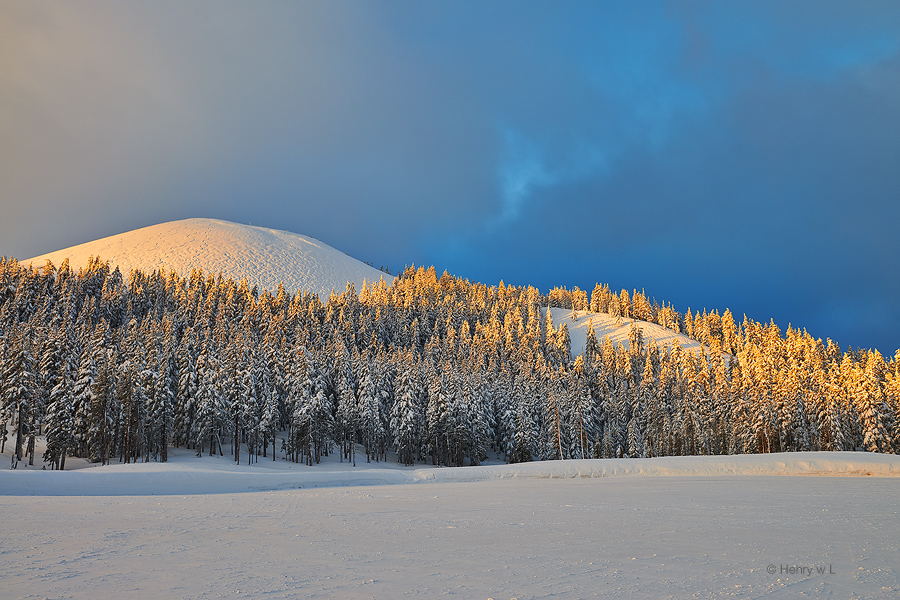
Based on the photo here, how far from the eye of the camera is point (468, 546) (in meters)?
10.7

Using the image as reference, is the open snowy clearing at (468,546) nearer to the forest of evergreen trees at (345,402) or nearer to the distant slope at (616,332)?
the forest of evergreen trees at (345,402)

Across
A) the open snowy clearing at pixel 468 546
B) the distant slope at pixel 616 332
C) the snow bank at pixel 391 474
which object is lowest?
the snow bank at pixel 391 474

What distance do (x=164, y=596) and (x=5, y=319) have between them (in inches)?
4534

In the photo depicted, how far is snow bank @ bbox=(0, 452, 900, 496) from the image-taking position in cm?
2881

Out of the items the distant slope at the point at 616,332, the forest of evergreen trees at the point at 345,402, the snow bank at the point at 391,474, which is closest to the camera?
the snow bank at the point at 391,474

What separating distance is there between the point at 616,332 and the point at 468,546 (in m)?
173

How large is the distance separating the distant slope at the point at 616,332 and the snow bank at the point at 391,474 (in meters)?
115

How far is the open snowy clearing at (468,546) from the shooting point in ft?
24.5

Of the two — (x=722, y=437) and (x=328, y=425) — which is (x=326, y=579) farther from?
(x=722, y=437)

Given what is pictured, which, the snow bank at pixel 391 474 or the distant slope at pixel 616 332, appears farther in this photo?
the distant slope at pixel 616 332

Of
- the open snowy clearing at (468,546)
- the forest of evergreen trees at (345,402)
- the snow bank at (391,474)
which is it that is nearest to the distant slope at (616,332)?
the forest of evergreen trees at (345,402)

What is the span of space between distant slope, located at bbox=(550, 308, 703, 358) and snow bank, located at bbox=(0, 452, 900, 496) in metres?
115

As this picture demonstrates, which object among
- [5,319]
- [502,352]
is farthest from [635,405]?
[5,319]

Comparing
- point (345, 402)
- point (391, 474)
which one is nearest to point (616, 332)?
point (345, 402)
